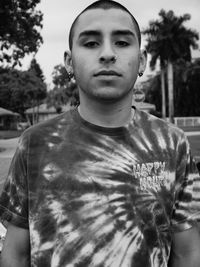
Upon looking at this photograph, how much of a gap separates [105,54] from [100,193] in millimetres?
514

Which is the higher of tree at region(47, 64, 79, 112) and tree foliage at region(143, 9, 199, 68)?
tree foliage at region(143, 9, 199, 68)

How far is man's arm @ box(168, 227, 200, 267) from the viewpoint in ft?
5.08

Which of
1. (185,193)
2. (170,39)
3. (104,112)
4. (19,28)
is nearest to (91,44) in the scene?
(104,112)

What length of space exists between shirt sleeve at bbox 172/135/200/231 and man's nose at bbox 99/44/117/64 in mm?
431

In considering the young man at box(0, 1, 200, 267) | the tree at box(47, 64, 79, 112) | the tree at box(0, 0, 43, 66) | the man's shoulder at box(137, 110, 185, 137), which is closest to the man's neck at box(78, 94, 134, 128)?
the young man at box(0, 1, 200, 267)

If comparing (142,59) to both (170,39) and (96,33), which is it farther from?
(170,39)

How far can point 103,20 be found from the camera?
1.53m

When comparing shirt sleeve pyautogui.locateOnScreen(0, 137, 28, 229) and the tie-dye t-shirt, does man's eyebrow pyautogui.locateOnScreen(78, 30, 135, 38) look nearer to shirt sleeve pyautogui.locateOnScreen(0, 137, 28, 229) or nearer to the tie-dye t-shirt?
the tie-dye t-shirt

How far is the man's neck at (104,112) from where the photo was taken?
1.56 m

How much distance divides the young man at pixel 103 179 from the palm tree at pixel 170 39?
45760mm

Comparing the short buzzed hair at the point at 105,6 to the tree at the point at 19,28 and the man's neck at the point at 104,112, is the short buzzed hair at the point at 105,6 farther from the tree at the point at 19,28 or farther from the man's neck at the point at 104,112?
the tree at the point at 19,28

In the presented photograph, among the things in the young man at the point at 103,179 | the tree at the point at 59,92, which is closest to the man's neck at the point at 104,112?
the young man at the point at 103,179

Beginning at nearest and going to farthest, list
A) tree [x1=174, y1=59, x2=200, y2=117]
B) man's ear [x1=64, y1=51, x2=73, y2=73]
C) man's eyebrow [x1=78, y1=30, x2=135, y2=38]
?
man's eyebrow [x1=78, y1=30, x2=135, y2=38]
man's ear [x1=64, y1=51, x2=73, y2=73]
tree [x1=174, y1=59, x2=200, y2=117]

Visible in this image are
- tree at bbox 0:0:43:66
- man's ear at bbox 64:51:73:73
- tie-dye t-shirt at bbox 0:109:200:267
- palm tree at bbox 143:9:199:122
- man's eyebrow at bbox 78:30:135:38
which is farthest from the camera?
palm tree at bbox 143:9:199:122
